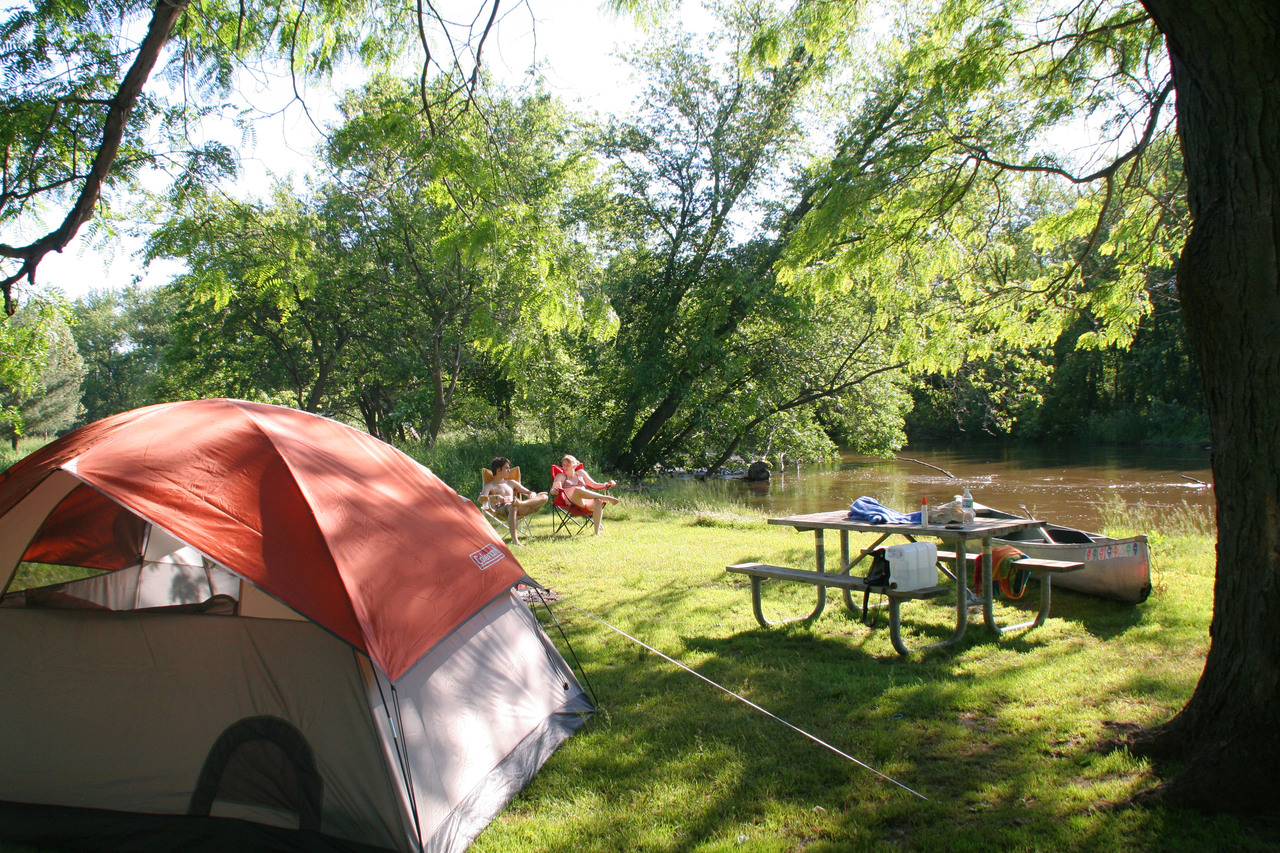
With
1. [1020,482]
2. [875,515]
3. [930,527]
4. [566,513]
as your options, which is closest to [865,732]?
[930,527]

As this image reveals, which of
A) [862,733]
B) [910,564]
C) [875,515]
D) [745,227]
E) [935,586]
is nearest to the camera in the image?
[862,733]

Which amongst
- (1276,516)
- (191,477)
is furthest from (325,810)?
(1276,516)

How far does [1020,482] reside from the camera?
18281 millimetres

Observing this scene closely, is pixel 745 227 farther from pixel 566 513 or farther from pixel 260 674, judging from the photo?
pixel 260 674

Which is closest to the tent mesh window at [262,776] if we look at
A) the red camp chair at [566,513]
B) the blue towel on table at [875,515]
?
the blue towel on table at [875,515]

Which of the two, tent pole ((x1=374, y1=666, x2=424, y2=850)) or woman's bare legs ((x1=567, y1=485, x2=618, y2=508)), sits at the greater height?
woman's bare legs ((x1=567, y1=485, x2=618, y2=508))

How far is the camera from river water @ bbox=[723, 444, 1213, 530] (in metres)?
14.7

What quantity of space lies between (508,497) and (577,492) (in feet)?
2.96

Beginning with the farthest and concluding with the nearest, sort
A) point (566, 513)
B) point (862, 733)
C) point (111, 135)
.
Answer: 1. point (566, 513)
2. point (111, 135)
3. point (862, 733)

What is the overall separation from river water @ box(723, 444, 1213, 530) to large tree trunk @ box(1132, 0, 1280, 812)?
26.2 feet

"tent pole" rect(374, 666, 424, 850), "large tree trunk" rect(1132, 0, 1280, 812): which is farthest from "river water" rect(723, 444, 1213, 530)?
"tent pole" rect(374, 666, 424, 850)

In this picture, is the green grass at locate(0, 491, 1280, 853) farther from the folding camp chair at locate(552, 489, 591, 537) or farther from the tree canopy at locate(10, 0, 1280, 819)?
the folding camp chair at locate(552, 489, 591, 537)

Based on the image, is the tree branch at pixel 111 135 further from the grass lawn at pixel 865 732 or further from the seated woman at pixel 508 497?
the seated woman at pixel 508 497

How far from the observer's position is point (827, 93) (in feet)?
46.1
